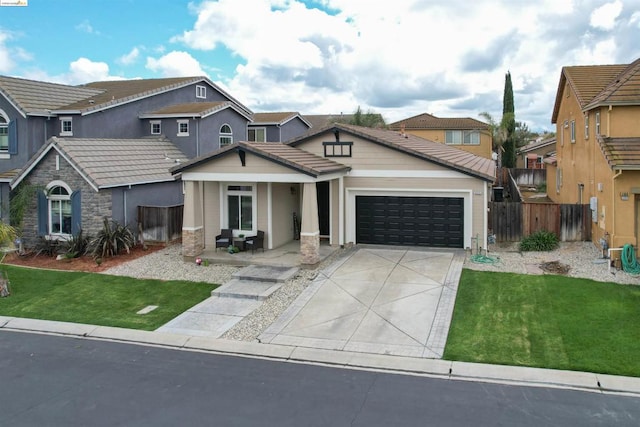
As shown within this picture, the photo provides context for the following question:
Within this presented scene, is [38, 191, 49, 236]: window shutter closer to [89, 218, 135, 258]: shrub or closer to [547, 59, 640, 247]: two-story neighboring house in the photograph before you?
[89, 218, 135, 258]: shrub

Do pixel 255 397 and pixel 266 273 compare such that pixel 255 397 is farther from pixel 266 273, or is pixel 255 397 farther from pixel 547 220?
pixel 547 220

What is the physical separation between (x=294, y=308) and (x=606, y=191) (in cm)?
1086

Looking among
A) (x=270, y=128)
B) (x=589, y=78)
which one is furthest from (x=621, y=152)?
(x=270, y=128)

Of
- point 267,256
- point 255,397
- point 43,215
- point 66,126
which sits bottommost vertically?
point 255,397

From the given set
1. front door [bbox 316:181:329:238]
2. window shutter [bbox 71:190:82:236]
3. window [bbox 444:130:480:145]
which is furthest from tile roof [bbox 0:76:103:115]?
window [bbox 444:130:480:145]

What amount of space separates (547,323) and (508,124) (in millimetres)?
42990

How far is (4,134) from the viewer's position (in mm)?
25266

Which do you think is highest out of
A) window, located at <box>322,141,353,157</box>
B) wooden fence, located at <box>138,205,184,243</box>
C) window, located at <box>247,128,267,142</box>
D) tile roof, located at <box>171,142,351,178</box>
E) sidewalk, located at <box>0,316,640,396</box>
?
window, located at <box>247,128,267,142</box>

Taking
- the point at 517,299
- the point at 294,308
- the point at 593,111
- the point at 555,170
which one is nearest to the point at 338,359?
the point at 294,308

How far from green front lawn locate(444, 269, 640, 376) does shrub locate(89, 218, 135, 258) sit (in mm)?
11986

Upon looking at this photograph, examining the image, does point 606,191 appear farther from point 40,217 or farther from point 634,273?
point 40,217

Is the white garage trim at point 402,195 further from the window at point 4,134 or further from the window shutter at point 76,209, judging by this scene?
the window at point 4,134

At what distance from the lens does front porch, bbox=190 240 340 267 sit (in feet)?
57.0

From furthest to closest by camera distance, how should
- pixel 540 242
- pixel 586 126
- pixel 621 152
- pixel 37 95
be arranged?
1. pixel 37 95
2. pixel 586 126
3. pixel 540 242
4. pixel 621 152
